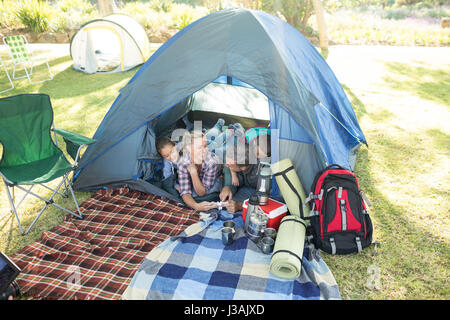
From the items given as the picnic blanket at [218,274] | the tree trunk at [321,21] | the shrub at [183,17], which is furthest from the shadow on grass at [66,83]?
the tree trunk at [321,21]

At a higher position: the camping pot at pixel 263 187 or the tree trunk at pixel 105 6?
the tree trunk at pixel 105 6

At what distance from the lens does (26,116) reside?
2916 millimetres

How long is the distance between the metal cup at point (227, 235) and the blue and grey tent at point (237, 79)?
837mm

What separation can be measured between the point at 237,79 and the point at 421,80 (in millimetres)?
5981

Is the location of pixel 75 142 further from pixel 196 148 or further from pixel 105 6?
pixel 105 6

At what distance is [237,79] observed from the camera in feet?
8.20

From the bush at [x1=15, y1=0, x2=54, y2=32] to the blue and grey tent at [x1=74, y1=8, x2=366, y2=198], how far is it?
861cm

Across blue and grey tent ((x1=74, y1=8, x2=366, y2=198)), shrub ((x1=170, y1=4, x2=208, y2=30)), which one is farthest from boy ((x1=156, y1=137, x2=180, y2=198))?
shrub ((x1=170, y1=4, x2=208, y2=30))

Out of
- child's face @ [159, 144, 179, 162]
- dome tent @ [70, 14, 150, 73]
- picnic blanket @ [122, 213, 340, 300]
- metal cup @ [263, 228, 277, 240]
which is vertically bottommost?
picnic blanket @ [122, 213, 340, 300]

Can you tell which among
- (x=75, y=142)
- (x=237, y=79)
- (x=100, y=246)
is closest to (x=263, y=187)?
(x=237, y=79)

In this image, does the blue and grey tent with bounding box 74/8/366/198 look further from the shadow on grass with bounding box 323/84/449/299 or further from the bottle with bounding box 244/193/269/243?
the shadow on grass with bounding box 323/84/449/299

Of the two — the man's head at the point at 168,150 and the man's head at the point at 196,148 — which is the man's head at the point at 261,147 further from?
the man's head at the point at 168,150

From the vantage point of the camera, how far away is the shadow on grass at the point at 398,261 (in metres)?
2.14

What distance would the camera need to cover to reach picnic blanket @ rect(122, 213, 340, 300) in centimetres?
209
